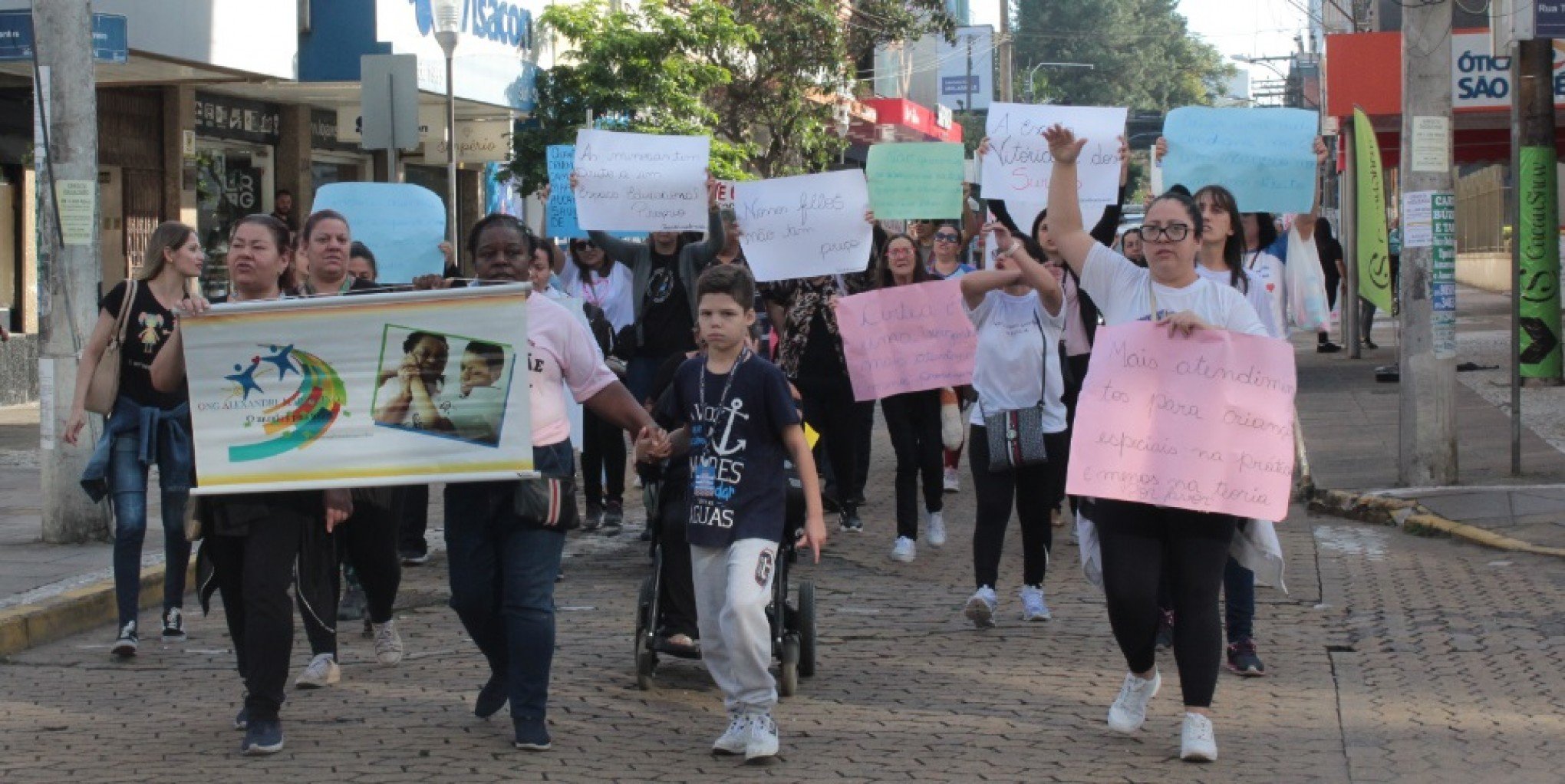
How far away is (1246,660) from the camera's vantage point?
7312 millimetres

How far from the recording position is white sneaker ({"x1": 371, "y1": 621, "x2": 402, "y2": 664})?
7.65 metres

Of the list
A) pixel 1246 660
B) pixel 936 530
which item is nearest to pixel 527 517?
pixel 1246 660

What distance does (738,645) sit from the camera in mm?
5930

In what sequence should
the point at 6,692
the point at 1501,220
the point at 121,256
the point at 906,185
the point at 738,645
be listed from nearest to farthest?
1. the point at 738,645
2. the point at 6,692
3. the point at 906,185
4. the point at 121,256
5. the point at 1501,220

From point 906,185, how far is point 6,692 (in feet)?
24.5

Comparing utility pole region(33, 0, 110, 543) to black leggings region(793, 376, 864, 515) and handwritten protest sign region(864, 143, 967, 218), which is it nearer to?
black leggings region(793, 376, 864, 515)

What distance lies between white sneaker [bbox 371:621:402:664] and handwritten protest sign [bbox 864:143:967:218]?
6.29 meters

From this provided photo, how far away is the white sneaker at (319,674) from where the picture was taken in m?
7.25

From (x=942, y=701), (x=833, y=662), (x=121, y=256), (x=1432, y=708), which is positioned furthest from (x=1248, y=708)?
(x=121, y=256)

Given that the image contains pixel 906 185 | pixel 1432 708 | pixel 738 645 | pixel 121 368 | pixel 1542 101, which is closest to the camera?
pixel 738 645

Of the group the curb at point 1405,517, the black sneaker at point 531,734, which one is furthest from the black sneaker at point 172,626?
the curb at point 1405,517

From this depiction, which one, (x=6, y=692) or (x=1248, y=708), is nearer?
(x=1248, y=708)

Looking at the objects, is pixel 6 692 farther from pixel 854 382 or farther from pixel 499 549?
pixel 854 382

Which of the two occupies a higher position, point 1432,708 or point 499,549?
point 499,549
